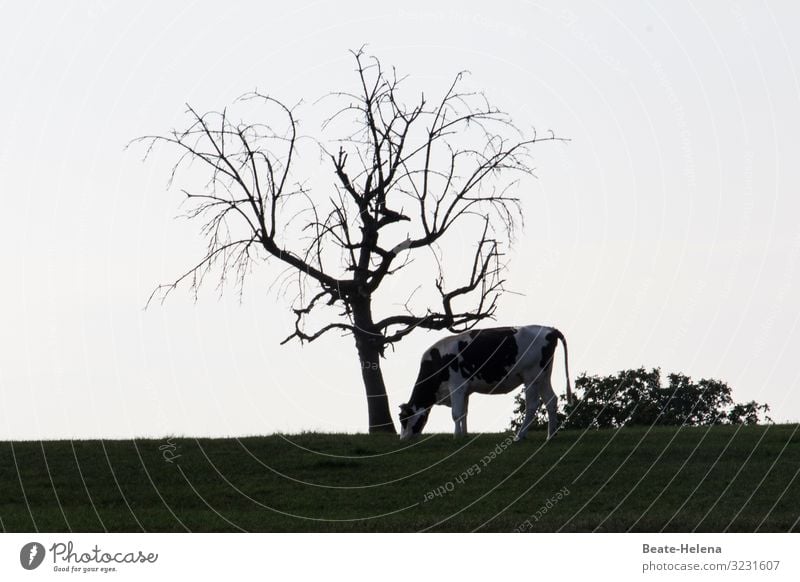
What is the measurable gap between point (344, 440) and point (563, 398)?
185 inches

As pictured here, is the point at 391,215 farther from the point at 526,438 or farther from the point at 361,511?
the point at 361,511

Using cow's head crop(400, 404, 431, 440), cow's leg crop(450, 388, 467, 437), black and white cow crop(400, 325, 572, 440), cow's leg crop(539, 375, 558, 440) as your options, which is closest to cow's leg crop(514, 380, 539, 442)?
black and white cow crop(400, 325, 572, 440)

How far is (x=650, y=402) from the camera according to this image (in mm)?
43469

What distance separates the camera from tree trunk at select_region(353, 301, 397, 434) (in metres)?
33.4

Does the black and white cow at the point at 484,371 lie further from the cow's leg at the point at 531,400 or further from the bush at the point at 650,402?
the bush at the point at 650,402

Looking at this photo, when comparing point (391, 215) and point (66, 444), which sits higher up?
point (391, 215)

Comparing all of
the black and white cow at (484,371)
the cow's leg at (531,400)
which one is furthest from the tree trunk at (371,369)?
the cow's leg at (531,400)

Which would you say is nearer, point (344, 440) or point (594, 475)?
point (594, 475)

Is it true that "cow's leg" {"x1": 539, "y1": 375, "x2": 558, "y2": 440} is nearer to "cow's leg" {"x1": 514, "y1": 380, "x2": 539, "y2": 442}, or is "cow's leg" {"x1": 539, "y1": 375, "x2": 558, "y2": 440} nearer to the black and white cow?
the black and white cow

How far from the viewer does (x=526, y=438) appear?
90.6 feet

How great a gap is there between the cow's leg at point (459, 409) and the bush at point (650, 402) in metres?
13.5

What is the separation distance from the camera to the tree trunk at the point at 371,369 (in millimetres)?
33438
